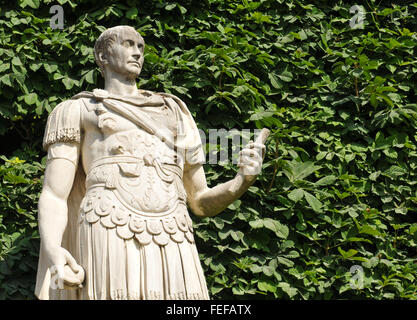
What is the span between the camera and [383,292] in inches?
326

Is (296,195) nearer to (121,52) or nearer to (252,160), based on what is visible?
(252,160)

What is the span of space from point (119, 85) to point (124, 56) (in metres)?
0.20

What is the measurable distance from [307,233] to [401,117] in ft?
4.42

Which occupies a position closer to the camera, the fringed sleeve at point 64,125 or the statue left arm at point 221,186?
the statue left arm at point 221,186

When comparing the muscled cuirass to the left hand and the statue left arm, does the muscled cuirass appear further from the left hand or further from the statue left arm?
the left hand

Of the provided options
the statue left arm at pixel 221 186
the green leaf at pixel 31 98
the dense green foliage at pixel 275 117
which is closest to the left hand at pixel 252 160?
the statue left arm at pixel 221 186

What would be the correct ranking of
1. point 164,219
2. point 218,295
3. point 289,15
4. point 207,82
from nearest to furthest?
point 164,219 < point 218,295 < point 207,82 < point 289,15

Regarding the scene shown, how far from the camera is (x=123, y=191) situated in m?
6.39

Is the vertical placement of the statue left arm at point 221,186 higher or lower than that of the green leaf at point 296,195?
lower

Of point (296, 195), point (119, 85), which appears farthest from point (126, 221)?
point (296, 195)

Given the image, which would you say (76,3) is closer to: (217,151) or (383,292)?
(217,151)

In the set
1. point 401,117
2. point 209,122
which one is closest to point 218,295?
point 209,122

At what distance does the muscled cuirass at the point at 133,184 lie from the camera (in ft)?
20.8

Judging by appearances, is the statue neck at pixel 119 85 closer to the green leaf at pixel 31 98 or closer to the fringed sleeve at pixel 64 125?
the fringed sleeve at pixel 64 125
